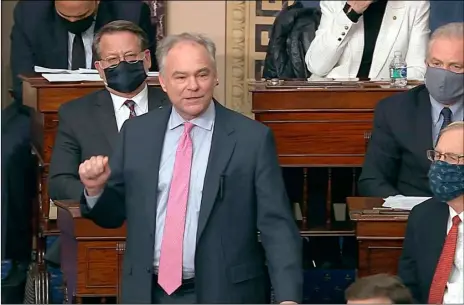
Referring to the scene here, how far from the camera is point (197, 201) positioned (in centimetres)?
399

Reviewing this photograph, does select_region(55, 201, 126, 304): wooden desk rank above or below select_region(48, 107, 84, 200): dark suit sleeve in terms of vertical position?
below

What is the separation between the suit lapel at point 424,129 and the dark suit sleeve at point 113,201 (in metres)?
1.44

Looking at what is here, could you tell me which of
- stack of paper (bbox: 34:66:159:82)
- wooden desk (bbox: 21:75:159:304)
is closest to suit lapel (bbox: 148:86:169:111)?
wooden desk (bbox: 21:75:159:304)

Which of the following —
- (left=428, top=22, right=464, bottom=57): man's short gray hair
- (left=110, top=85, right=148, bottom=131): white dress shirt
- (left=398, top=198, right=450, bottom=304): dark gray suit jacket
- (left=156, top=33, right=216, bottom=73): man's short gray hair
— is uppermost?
(left=156, top=33, right=216, bottom=73): man's short gray hair

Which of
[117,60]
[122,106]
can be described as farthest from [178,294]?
[117,60]

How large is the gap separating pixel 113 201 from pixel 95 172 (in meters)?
0.24

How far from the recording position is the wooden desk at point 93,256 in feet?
15.0

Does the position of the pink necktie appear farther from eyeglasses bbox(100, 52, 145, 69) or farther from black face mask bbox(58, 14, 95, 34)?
black face mask bbox(58, 14, 95, 34)

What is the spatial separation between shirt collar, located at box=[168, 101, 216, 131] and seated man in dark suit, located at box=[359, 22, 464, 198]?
119cm

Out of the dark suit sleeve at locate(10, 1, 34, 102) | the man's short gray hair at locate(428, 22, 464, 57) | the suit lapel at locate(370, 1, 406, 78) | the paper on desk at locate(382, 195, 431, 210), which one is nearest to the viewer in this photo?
the paper on desk at locate(382, 195, 431, 210)

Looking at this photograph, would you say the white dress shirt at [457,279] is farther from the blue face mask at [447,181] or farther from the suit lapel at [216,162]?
the suit lapel at [216,162]

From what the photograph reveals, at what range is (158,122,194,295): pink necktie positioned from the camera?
3.94 meters

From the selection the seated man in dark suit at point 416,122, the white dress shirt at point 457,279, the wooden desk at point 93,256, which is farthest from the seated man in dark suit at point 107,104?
the white dress shirt at point 457,279

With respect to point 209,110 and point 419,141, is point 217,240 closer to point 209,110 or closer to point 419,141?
point 209,110
